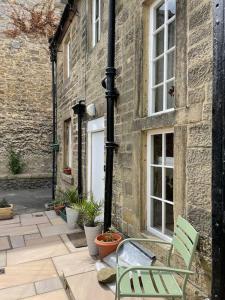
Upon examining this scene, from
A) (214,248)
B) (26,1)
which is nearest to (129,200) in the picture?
(214,248)

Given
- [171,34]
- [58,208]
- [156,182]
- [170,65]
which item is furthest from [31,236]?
[171,34]

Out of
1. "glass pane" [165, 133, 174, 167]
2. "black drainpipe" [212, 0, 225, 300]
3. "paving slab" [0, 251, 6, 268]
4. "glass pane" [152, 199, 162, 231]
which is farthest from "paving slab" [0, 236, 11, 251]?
"black drainpipe" [212, 0, 225, 300]

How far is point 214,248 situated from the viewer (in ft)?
7.16

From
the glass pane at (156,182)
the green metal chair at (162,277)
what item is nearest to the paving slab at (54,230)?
the glass pane at (156,182)

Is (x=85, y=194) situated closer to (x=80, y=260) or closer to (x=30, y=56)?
(x=80, y=260)

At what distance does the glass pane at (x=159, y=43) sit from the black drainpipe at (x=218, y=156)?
1.25 m

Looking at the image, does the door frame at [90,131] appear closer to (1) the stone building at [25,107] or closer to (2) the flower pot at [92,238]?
(2) the flower pot at [92,238]

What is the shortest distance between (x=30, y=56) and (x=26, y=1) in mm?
2429

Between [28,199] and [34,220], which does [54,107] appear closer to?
[28,199]

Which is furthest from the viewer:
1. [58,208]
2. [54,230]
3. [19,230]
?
[58,208]

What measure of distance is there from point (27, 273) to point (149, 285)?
203 centimetres

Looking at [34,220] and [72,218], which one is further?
[34,220]

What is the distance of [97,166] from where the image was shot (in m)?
5.69

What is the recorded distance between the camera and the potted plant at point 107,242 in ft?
12.0
